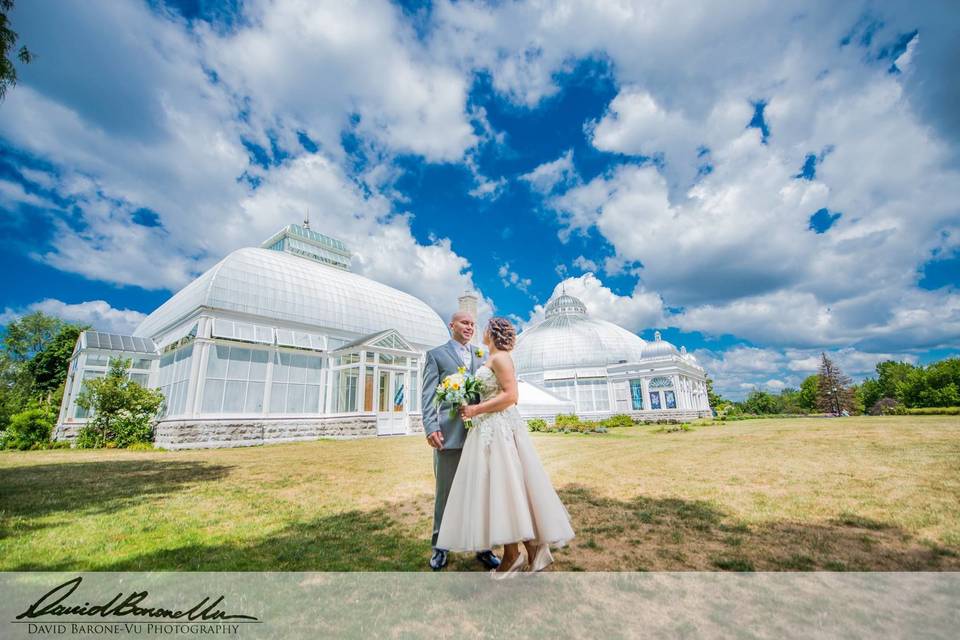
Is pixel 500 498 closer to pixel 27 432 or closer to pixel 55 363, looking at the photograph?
pixel 27 432

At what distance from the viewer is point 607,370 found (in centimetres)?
4491

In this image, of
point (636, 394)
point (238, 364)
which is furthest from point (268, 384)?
point (636, 394)

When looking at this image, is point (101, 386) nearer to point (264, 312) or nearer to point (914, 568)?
point (264, 312)

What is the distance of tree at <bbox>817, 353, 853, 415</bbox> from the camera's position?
63.0 m

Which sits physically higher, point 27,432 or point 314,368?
point 314,368

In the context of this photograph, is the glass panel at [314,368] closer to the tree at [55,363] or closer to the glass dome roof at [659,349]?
the tree at [55,363]

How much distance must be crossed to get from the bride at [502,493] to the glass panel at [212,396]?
68.2 feet

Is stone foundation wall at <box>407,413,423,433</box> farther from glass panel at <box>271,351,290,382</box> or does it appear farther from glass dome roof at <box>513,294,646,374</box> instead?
glass dome roof at <box>513,294,646,374</box>

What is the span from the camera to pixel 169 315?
993 inches

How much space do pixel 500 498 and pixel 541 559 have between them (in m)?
0.74

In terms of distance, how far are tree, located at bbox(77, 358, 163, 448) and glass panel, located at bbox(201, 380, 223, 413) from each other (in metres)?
2.89

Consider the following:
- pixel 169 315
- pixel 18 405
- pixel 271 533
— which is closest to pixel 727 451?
pixel 271 533

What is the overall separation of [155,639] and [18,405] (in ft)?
136

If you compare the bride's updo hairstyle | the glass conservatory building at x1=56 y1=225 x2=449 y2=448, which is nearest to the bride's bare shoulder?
the bride's updo hairstyle
